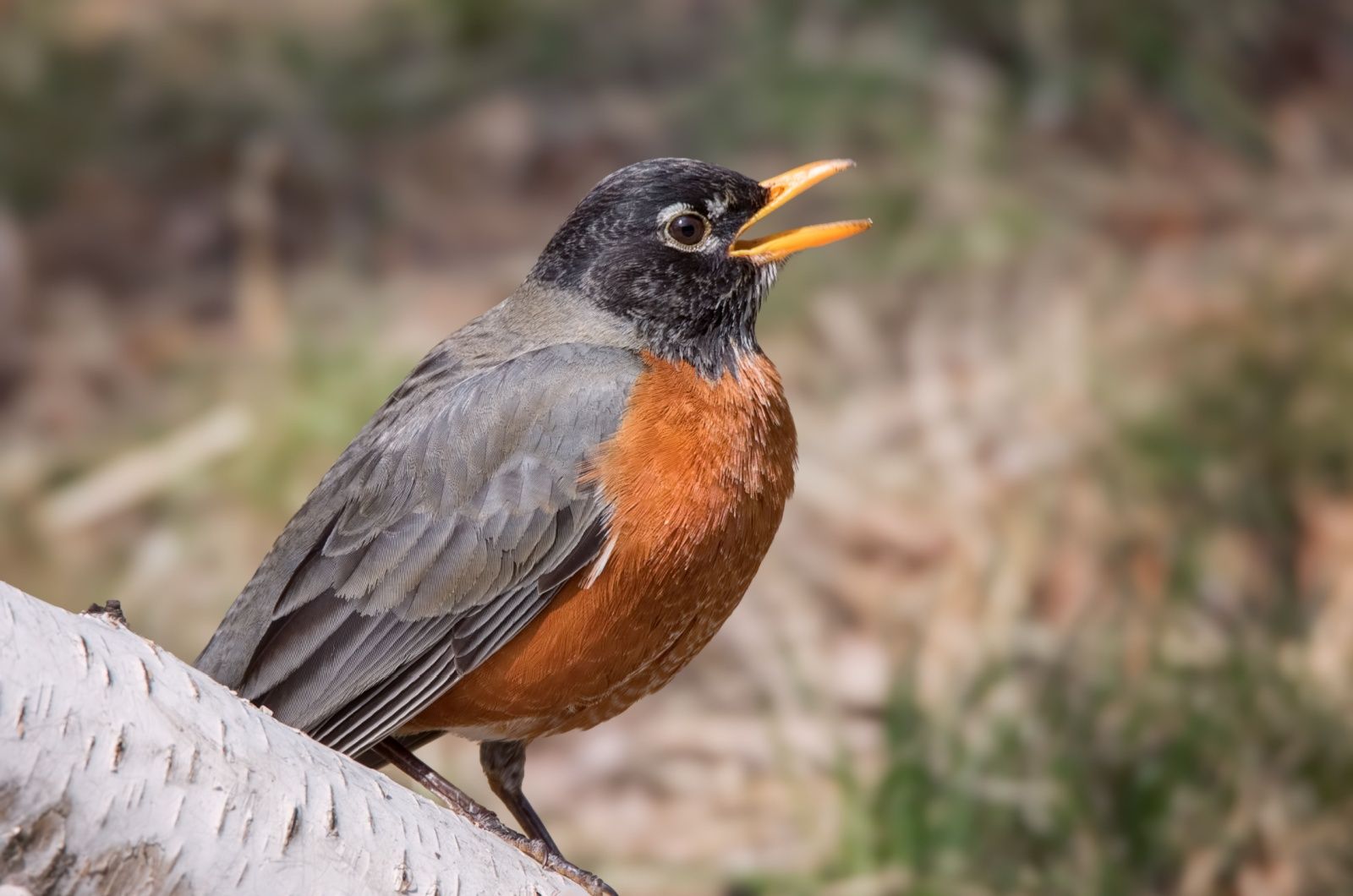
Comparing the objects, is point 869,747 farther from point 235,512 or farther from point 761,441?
point 235,512

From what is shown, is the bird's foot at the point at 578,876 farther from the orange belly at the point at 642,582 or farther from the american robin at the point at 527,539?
the orange belly at the point at 642,582

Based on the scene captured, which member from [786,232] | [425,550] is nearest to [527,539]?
[425,550]

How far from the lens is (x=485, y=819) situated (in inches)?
124

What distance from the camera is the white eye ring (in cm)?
367

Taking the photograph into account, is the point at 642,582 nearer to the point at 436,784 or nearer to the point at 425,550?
the point at 425,550

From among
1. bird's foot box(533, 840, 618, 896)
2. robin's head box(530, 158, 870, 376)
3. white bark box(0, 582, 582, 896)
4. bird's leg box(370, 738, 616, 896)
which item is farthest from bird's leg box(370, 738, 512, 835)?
robin's head box(530, 158, 870, 376)

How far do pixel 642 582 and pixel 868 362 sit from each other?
155 inches

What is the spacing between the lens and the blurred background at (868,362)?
519 cm

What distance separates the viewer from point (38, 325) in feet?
23.8

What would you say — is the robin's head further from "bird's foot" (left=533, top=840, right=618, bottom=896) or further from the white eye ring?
"bird's foot" (left=533, top=840, right=618, bottom=896)

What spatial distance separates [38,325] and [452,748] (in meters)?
3.25

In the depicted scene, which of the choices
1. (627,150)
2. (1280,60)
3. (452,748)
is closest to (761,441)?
(452,748)

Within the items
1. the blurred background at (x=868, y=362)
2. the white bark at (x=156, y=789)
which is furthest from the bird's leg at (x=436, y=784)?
the blurred background at (x=868, y=362)

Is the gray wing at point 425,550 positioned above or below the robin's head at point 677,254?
below
